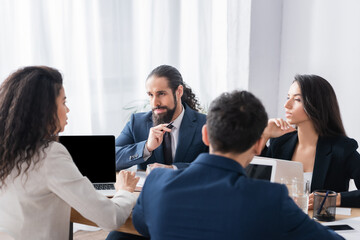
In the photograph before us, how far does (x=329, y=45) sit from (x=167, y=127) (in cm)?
177

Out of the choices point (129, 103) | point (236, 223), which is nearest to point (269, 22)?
point (129, 103)

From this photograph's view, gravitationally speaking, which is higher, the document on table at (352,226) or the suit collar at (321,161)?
the suit collar at (321,161)

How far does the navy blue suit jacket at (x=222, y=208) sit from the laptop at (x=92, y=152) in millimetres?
912

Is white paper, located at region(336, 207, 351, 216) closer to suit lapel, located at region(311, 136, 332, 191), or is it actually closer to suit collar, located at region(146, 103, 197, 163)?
suit lapel, located at region(311, 136, 332, 191)

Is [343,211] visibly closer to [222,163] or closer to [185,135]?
[222,163]

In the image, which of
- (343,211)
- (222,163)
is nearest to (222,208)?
(222,163)

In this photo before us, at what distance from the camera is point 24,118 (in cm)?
152

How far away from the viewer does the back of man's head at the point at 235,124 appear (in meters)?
1.27

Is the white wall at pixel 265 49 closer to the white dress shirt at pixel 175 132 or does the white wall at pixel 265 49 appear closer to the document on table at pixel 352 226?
the white dress shirt at pixel 175 132

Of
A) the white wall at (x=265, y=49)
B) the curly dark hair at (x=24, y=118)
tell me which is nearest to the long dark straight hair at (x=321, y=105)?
the curly dark hair at (x=24, y=118)

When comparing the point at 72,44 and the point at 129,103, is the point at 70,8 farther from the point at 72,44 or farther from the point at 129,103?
the point at 129,103

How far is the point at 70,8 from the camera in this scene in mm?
3094

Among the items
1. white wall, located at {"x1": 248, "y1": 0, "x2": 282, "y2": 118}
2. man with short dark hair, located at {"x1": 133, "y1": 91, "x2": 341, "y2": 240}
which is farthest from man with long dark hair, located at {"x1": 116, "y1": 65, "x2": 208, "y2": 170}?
white wall, located at {"x1": 248, "y1": 0, "x2": 282, "y2": 118}

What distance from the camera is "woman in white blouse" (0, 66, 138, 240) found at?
4.95 ft
